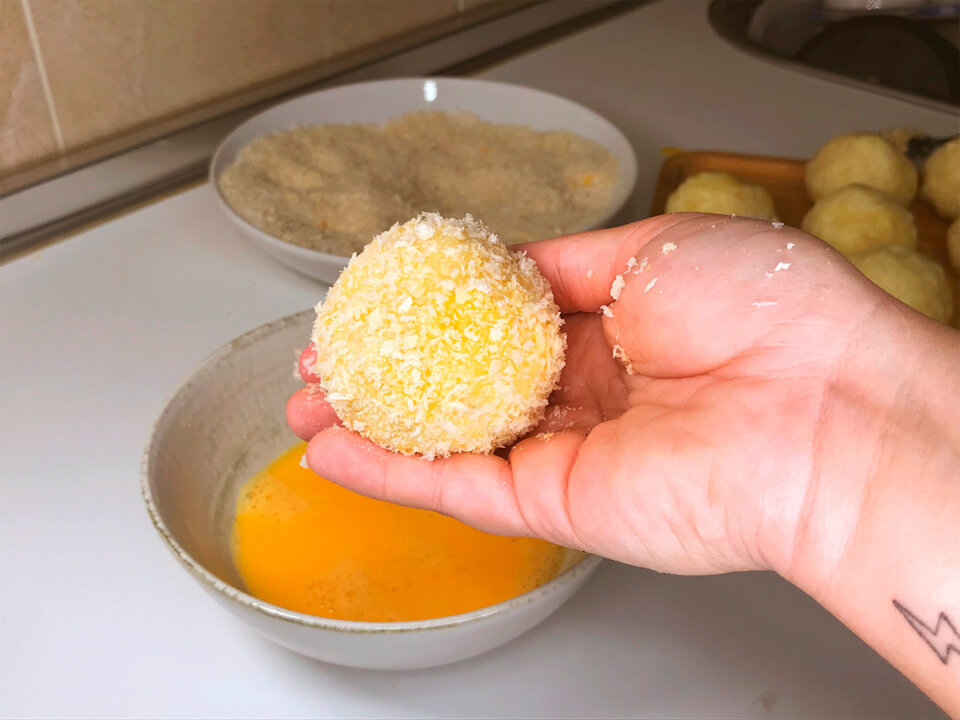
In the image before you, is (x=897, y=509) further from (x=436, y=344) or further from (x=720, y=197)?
(x=720, y=197)

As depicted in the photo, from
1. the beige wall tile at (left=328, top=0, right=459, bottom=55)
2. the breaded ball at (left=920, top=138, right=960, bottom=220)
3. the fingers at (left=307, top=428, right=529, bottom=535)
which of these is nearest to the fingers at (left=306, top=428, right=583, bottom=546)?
the fingers at (left=307, top=428, right=529, bottom=535)

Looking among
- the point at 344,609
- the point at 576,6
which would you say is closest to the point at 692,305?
the point at 344,609

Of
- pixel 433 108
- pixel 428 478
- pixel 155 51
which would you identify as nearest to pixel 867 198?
pixel 433 108

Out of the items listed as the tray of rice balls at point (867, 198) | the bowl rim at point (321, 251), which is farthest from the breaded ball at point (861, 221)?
the bowl rim at point (321, 251)

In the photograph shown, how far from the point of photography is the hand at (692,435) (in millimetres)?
647

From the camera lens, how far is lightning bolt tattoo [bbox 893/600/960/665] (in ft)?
1.85

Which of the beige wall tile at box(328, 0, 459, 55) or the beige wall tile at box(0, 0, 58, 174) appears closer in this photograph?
the beige wall tile at box(0, 0, 58, 174)

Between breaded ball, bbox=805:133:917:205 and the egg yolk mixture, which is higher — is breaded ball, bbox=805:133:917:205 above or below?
above

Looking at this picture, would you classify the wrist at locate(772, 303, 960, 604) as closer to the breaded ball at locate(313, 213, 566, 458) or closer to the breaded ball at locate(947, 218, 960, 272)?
the breaded ball at locate(313, 213, 566, 458)

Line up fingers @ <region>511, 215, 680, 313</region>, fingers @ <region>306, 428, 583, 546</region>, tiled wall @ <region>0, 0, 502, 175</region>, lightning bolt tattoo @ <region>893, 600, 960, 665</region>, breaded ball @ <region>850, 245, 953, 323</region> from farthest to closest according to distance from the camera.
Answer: tiled wall @ <region>0, 0, 502, 175</region>
breaded ball @ <region>850, 245, 953, 323</region>
fingers @ <region>511, 215, 680, 313</region>
fingers @ <region>306, 428, 583, 546</region>
lightning bolt tattoo @ <region>893, 600, 960, 665</region>

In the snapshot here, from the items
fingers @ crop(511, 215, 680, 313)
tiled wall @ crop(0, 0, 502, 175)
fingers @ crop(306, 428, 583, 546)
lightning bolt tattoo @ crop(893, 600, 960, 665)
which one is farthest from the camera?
tiled wall @ crop(0, 0, 502, 175)

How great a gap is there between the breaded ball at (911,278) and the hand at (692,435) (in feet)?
1.43

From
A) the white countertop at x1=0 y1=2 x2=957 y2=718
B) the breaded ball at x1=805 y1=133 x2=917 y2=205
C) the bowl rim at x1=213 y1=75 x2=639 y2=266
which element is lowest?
the white countertop at x1=0 y1=2 x2=957 y2=718

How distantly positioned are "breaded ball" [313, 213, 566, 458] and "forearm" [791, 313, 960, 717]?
0.80ft
